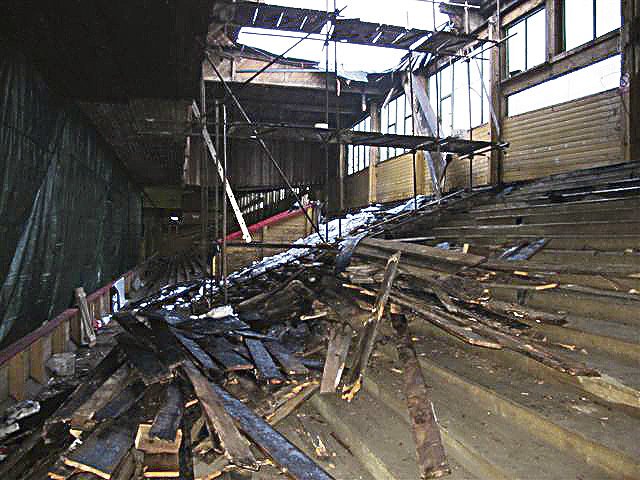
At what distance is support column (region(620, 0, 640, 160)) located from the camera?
27.0ft

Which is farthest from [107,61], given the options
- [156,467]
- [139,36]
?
[156,467]

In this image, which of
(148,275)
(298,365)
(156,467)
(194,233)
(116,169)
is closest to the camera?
(156,467)

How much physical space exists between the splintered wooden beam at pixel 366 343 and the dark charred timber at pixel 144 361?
170 cm

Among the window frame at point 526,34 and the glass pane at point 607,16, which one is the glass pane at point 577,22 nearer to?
the glass pane at point 607,16

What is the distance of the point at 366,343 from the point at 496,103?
10489mm

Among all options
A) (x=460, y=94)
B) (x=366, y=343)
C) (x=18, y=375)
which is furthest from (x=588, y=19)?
(x=18, y=375)

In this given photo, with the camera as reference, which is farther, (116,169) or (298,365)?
(116,169)

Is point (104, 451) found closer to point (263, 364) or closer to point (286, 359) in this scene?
point (263, 364)

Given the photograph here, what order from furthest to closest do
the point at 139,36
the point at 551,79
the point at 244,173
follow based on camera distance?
the point at 244,173
the point at 551,79
the point at 139,36

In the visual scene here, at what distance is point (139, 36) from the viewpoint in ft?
15.3

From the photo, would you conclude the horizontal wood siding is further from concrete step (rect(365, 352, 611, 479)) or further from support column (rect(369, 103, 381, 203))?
concrete step (rect(365, 352, 611, 479))

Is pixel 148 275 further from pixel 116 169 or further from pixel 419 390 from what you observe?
pixel 419 390

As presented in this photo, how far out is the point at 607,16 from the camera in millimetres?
9023

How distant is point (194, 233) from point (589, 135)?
64.4ft
